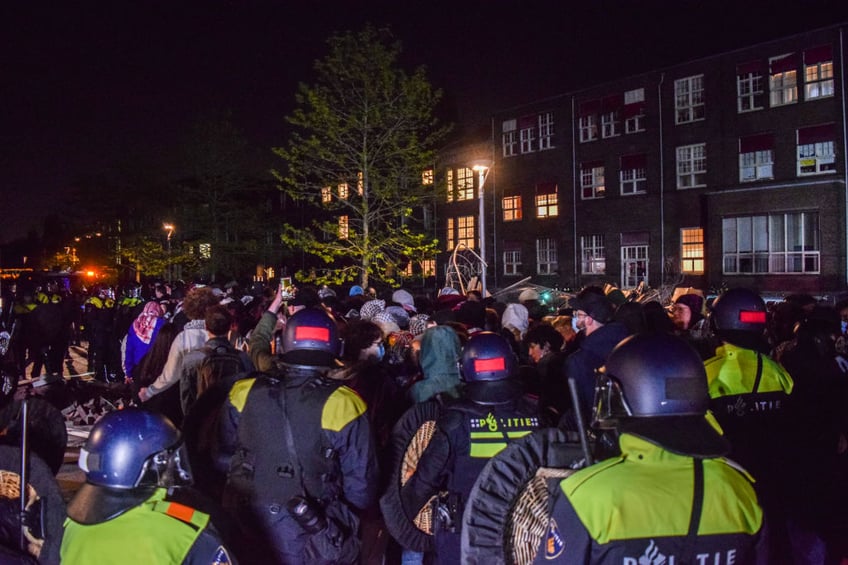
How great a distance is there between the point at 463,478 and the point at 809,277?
3177cm

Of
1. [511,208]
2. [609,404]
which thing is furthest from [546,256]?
[609,404]

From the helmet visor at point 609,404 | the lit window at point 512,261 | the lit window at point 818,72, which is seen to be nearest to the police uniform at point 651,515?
the helmet visor at point 609,404

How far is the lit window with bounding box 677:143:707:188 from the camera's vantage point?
116 feet

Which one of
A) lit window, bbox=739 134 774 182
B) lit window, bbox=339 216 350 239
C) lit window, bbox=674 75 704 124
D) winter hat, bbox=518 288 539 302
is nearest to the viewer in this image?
winter hat, bbox=518 288 539 302

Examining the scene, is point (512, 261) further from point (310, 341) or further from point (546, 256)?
point (310, 341)

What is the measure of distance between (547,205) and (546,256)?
3.07 metres

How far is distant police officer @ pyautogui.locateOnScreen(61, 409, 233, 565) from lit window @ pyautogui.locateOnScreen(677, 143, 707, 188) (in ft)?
120

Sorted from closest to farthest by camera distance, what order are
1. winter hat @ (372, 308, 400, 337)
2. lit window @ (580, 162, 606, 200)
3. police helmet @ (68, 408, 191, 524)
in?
police helmet @ (68, 408, 191, 524) → winter hat @ (372, 308, 400, 337) → lit window @ (580, 162, 606, 200)

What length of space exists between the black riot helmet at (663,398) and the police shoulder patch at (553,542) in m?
0.44

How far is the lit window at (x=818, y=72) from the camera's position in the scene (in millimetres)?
30797

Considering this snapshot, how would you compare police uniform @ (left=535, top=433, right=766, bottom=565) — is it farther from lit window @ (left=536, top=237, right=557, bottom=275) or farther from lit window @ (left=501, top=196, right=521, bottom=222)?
lit window @ (left=501, top=196, right=521, bottom=222)

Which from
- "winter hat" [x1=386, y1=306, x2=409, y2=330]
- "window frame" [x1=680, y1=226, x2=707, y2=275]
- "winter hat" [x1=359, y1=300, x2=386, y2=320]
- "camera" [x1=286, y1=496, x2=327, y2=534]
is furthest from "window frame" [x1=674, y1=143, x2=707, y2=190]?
"camera" [x1=286, y1=496, x2=327, y2=534]

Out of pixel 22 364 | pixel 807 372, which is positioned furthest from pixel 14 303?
pixel 807 372

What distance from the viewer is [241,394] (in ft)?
13.3
